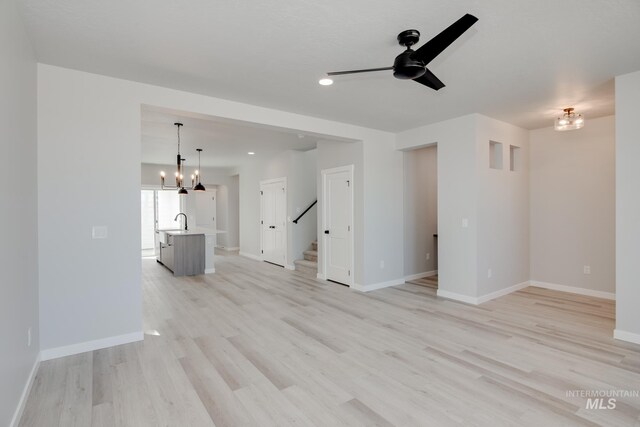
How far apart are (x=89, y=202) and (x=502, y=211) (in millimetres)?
5408

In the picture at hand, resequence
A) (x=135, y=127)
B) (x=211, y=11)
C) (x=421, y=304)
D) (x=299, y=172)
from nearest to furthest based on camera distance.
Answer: (x=211, y=11) < (x=135, y=127) < (x=421, y=304) < (x=299, y=172)

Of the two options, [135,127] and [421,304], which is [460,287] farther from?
[135,127]

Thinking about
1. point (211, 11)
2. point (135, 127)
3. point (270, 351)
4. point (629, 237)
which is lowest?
point (270, 351)

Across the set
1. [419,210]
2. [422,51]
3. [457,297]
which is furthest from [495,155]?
[422,51]

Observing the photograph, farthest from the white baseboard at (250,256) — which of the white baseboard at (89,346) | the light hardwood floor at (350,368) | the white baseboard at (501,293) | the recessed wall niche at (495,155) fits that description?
the recessed wall niche at (495,155)

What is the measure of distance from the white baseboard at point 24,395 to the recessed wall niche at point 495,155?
582 centimetres

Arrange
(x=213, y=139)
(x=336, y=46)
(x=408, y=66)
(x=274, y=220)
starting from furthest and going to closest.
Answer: (x=274, y=220)
(x=213, y=139)
(x=336, y=46)
(x=408, y=66)

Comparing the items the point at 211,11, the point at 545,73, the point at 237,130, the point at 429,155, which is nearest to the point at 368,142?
the point at 429,155

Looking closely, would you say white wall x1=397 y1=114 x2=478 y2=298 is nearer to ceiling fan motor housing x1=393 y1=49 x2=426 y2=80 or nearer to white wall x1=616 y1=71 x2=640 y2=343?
white wall x1=616 y1=71 x2=640 y2=343

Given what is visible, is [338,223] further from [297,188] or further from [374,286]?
[297,188]

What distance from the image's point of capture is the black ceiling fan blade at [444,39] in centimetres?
196

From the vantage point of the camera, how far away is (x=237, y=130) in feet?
18.5

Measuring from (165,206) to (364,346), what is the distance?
9.37 metres

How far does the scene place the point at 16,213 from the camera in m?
2.15
